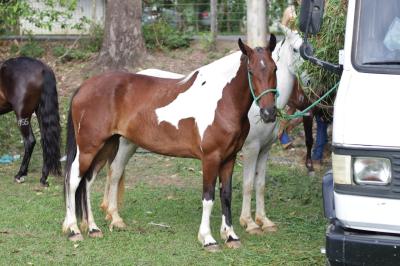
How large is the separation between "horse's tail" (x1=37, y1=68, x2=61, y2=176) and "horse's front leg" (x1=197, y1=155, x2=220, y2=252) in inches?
132

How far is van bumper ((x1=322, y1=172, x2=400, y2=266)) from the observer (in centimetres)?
428

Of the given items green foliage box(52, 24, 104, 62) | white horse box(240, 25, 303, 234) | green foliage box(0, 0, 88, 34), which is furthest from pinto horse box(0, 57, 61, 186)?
green foliage box(52, 24, 104, 62)

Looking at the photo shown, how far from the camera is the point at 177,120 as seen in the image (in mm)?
6848

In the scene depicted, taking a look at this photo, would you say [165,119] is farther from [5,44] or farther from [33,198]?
[5,44]

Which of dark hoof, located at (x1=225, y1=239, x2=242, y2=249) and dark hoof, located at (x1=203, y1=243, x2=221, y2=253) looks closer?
dark hoof, located at (x1=203, y1=243, x2=221, y2=253)

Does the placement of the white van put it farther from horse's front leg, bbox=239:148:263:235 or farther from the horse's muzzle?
horse's front leg, bbox=239:148:263:235

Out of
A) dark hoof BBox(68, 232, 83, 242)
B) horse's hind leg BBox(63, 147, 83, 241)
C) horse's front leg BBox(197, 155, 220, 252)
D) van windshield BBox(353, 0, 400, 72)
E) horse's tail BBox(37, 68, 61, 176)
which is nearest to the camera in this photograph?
van windshield BBox(353, 0, 400, 72)

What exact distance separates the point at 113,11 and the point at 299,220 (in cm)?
790

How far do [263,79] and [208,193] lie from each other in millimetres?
1210

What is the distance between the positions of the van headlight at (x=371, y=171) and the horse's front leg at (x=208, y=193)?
93.1 inches

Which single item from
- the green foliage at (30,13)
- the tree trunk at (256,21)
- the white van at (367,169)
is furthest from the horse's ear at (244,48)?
the green foliage at (30,13)

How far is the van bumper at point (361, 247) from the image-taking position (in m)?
4.28

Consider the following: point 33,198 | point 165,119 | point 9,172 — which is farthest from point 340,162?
point 9,172

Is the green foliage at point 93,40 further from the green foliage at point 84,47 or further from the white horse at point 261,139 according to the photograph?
the white horse at point 261,139
